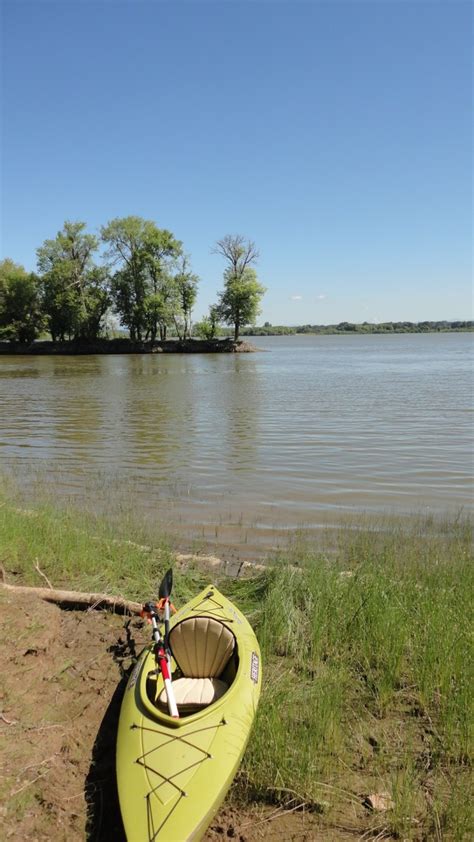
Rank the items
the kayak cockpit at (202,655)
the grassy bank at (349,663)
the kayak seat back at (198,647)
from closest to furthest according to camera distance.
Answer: the grassy bank at (349,663), the kayak cockpit at (202,655), the kayak seat back at (198,647)

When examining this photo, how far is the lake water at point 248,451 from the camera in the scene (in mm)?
9070

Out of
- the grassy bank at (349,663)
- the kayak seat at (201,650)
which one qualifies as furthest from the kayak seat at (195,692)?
the grassy bank at (349,663)

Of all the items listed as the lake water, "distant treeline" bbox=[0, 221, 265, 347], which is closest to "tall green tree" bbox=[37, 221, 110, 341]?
"distant treeline" bbox=[0, 221, 265, 347]

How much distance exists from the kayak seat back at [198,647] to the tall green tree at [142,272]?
63.9 metres

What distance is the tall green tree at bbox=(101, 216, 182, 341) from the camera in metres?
65.8

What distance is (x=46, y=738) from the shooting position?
11.5 ft

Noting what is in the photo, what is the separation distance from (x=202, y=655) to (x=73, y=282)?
6915cm

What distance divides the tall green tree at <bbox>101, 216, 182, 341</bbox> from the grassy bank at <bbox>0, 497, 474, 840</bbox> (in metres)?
62.2

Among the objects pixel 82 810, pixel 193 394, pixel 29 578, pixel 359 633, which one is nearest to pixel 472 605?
pixel 359 633

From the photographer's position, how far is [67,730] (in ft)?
11.8

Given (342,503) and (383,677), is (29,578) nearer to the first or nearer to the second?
(383,677)

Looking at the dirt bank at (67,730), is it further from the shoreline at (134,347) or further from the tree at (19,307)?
the tree at (19,307)

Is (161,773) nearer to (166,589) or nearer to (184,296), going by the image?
(166,589)

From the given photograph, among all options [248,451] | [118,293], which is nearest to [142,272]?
[118,293]
